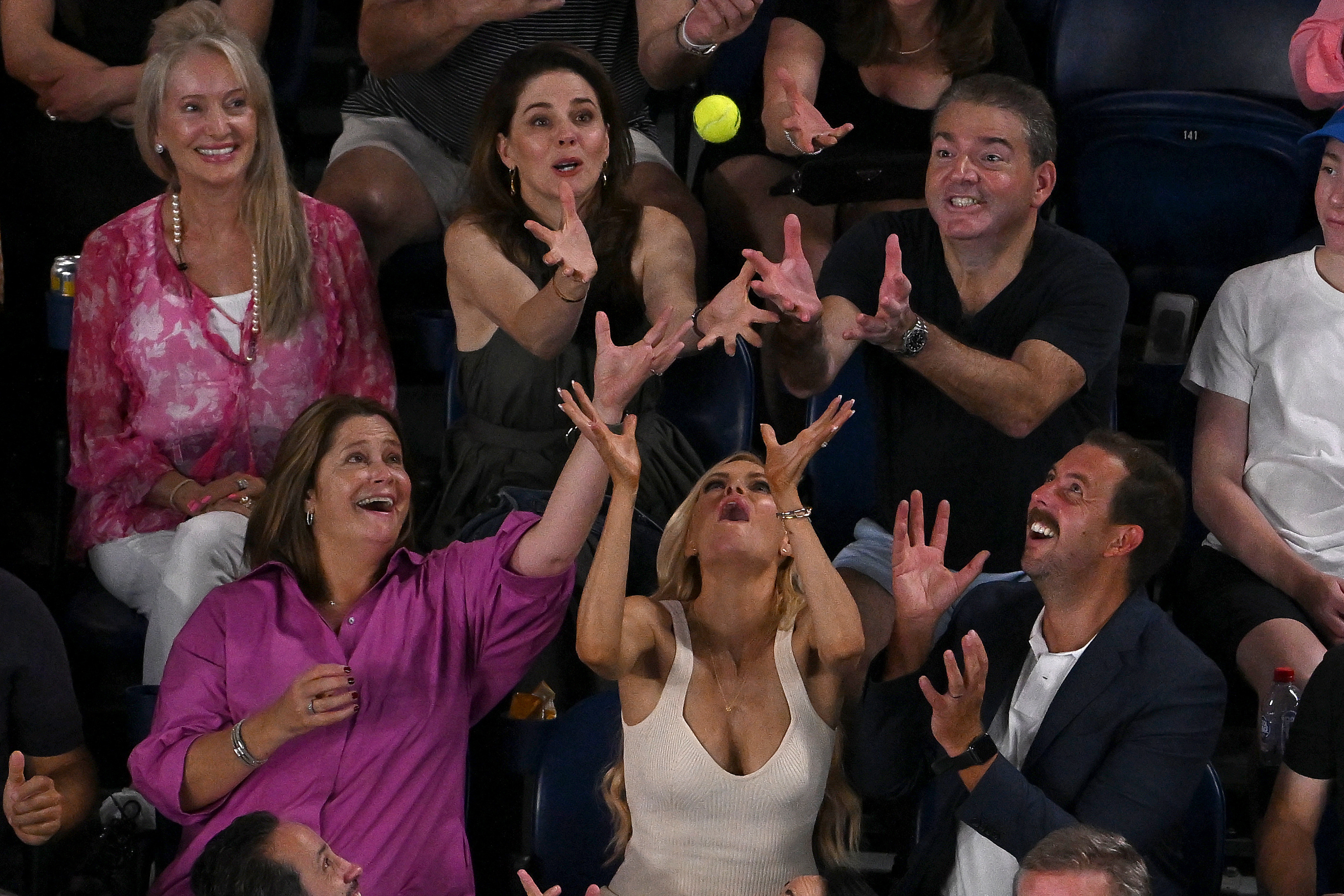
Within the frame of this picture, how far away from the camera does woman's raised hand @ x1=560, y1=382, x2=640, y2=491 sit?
7.62 ft

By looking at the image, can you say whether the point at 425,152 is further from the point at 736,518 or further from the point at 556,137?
the point at 736,518

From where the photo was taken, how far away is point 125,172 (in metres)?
3.38

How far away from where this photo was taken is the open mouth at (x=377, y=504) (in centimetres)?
253

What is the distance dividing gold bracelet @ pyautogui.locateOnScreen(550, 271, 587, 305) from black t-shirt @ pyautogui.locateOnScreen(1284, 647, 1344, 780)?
1144mm

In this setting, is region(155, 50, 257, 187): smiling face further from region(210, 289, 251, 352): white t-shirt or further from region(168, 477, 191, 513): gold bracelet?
region(168, 477, 191, 513): gold bracelet

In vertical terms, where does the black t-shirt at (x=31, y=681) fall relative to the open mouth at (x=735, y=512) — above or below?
below

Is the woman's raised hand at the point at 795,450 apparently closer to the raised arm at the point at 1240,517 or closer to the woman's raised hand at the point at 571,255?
the woman's raised hand at the point at 571,255

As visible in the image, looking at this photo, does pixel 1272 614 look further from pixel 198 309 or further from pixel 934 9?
pixel 198 309

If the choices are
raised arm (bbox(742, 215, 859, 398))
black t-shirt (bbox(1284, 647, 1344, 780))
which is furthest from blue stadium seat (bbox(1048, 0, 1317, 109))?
black t-shirt (bbox(1284, 647, 1344, 780))

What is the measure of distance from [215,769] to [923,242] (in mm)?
1356

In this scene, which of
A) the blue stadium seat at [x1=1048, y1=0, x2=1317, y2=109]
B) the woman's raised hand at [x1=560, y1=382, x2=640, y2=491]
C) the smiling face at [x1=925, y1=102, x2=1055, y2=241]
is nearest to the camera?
the woman's raised hand at [x1=560, y1=382, x2=640, y2=491]

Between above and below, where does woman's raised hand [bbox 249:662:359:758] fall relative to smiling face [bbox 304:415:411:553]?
below

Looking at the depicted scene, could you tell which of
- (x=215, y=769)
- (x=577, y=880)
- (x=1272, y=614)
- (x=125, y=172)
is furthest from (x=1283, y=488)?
(x=125, y=172)

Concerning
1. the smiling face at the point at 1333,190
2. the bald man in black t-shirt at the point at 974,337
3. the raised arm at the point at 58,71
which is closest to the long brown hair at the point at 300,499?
the bald man in black t-shirt at the point at 974,337
